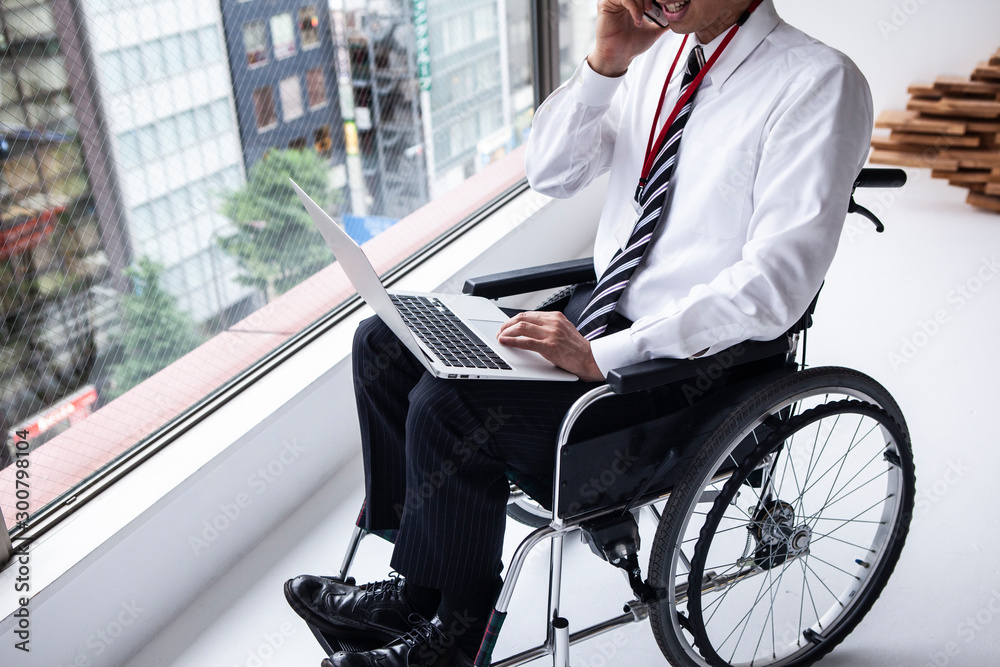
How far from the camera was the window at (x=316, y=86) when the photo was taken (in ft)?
7.58

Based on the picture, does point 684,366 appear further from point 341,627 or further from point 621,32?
point 341,627

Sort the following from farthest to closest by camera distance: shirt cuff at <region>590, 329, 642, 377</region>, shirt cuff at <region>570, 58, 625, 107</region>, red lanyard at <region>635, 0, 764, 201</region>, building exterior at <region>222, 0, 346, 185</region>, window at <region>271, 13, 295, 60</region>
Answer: window at <region>271, 13, 295, 60</region> → building exterior at <region>222, 0, 346, 185</region> → shirt cuff at <region>570, 58, 625, 107</region> → red lanyard at <region>635, 0, 764, 201</region> → shirt cuff at <region>590, 329, 642, 377</region>

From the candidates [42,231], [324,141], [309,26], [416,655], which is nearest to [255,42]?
[309,26]

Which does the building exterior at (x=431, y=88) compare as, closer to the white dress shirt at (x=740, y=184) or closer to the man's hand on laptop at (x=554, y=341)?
the white dress shirt at (x=740, y=184)

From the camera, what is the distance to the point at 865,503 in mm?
2090

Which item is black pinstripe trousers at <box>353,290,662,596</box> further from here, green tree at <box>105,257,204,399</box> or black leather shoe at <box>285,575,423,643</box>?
green tree at <box>105,257,204,399</box>


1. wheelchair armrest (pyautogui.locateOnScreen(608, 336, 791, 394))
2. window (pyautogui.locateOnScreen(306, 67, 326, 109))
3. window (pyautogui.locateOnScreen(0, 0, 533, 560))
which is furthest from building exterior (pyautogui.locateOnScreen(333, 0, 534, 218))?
wheelchair armrest (pyautogui.locateOnScreen(608, 336, 791, 394))

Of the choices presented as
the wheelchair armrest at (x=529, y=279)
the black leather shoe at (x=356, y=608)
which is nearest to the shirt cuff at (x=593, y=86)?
the wheelchair armrest at (x=529, y=279)

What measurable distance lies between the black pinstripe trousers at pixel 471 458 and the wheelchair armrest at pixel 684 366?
126 mm

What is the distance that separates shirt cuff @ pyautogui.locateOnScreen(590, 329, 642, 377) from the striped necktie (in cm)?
12

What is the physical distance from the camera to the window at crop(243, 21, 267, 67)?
206 centimetres

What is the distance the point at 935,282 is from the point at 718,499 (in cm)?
218

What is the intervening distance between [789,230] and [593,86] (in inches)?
20.7

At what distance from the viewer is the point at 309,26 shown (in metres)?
2.30
